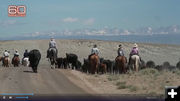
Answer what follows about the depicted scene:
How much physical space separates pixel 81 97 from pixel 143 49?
79478 millimetres

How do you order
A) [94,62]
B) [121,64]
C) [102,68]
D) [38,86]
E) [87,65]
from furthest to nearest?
[87,65]
[102,68]
[94,62]
[121,64]
[38,86]

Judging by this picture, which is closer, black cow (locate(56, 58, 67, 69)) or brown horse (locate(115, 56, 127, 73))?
brown horse (locate(115, 56, 127, 73))

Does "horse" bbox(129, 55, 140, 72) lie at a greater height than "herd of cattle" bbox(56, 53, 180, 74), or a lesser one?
greater

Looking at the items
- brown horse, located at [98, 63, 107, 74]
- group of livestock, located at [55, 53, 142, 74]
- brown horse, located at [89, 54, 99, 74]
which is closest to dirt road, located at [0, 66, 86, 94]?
brown horse, located at [89, 54, 99, 74]

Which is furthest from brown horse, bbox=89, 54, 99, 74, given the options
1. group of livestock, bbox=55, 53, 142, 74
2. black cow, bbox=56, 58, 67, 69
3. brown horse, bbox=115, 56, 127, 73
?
black cow, bbox=56, 58, 67, 69

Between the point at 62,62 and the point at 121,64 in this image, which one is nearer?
the point at 121,64

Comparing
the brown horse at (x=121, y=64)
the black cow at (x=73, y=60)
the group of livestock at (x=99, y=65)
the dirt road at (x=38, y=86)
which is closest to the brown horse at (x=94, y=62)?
the group of livestock at (x=99, y=65)

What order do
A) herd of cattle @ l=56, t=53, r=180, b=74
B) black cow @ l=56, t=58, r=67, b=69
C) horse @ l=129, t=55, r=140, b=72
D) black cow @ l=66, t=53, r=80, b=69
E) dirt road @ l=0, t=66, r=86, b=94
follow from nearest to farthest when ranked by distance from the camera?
dirt road @ l=0, t=66, r=86, b=94
horse @ l=129, t=55, r=140, b=72
herd of cattle @ l=56, t=53, r=180, b=74
black cow @ l=66, t=53, r=80, b=69
black cow @ l=56, t=58, r=67, b=69

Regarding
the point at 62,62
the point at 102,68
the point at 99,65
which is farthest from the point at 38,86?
the point at 62,62

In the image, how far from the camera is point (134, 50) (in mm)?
27500

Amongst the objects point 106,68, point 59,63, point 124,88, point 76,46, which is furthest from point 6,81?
point 76,46

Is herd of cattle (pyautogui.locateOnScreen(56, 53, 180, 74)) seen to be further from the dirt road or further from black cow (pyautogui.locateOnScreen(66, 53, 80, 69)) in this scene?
the dirt road

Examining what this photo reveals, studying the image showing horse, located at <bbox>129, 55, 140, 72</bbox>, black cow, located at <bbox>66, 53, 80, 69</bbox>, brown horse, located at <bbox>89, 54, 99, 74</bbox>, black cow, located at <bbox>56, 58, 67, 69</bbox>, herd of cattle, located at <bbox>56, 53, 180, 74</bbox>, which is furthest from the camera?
black cow, located at <bbox>56, 58, 67, 69</bbox>

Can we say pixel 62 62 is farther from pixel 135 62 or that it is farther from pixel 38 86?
pixel 38 86
